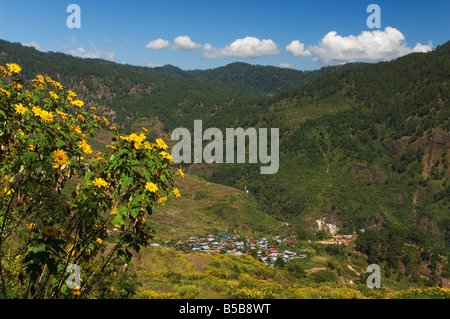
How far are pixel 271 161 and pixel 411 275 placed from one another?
105 m

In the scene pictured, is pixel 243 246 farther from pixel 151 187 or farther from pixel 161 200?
pixel 151 187

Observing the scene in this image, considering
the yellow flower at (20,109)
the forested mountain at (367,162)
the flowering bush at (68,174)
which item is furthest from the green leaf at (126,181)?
the forested mountain at (367,162)

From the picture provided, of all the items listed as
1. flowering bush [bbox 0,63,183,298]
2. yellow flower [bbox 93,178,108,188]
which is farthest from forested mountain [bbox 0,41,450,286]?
yellow flower [bbox 93,178,108,188]

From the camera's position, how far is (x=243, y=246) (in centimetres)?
7731

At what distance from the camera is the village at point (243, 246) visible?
220 feet

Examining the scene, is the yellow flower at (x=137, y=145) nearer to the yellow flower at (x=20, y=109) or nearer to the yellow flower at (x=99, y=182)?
the yellow flower at (x=99, y=182)

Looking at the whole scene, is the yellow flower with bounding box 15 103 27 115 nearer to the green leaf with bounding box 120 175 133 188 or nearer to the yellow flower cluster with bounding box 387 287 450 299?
the green leaf with bounding box 120 175 133 188

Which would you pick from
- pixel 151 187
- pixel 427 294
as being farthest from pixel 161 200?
pixel 427 294

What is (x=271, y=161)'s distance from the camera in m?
171

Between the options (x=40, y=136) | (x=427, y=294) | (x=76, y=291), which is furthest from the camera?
(x=427, y=294)

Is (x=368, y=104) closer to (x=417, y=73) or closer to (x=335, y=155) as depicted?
(x=417, y=73)

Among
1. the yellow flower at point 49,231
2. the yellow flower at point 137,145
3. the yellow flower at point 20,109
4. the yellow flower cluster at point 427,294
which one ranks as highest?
the yellow flower at point 20,109

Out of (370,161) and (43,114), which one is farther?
(370,161)

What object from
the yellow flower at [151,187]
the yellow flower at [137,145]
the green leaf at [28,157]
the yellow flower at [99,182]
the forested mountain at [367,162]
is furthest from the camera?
the forested mountain at [367,162]
